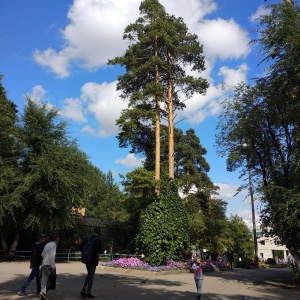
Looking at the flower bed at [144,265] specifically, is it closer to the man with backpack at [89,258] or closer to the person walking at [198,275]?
the person walking at [198,275]

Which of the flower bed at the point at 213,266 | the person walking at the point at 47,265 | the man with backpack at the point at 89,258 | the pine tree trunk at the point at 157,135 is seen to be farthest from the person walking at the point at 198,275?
the pine tree trunk at the point at 157,135

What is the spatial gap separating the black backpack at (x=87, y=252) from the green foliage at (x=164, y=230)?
37.8ft

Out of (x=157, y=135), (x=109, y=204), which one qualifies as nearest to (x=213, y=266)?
(x=157, y=135)

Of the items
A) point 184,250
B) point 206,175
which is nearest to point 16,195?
point 184,250

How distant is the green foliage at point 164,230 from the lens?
67.8ft

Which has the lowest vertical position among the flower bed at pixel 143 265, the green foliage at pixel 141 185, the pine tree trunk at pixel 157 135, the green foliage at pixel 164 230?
the flower bed at pixel 143 265

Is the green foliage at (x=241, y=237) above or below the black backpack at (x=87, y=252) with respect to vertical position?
above

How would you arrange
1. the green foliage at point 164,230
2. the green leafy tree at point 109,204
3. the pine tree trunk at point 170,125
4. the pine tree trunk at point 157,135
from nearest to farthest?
1. the green foliage at point 164,230
2. the pine tree trunk at point 170,125
3. the pine tree trunk at point 157,135
4. the green leafy tree at point 109,204

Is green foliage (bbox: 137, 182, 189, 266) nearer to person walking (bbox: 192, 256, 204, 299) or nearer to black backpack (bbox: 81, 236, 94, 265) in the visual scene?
person walking (bbox: 192, 256, 204, 299)

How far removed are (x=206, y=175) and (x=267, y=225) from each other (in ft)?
122

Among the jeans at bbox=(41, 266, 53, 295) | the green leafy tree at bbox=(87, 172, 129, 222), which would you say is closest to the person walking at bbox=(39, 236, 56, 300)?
the jeans at bbox=(41, 266, 53, 295)

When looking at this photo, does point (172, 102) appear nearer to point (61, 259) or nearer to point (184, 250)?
point (184, 250)

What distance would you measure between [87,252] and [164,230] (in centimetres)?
1202

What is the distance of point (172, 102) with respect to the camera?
29.0 m
